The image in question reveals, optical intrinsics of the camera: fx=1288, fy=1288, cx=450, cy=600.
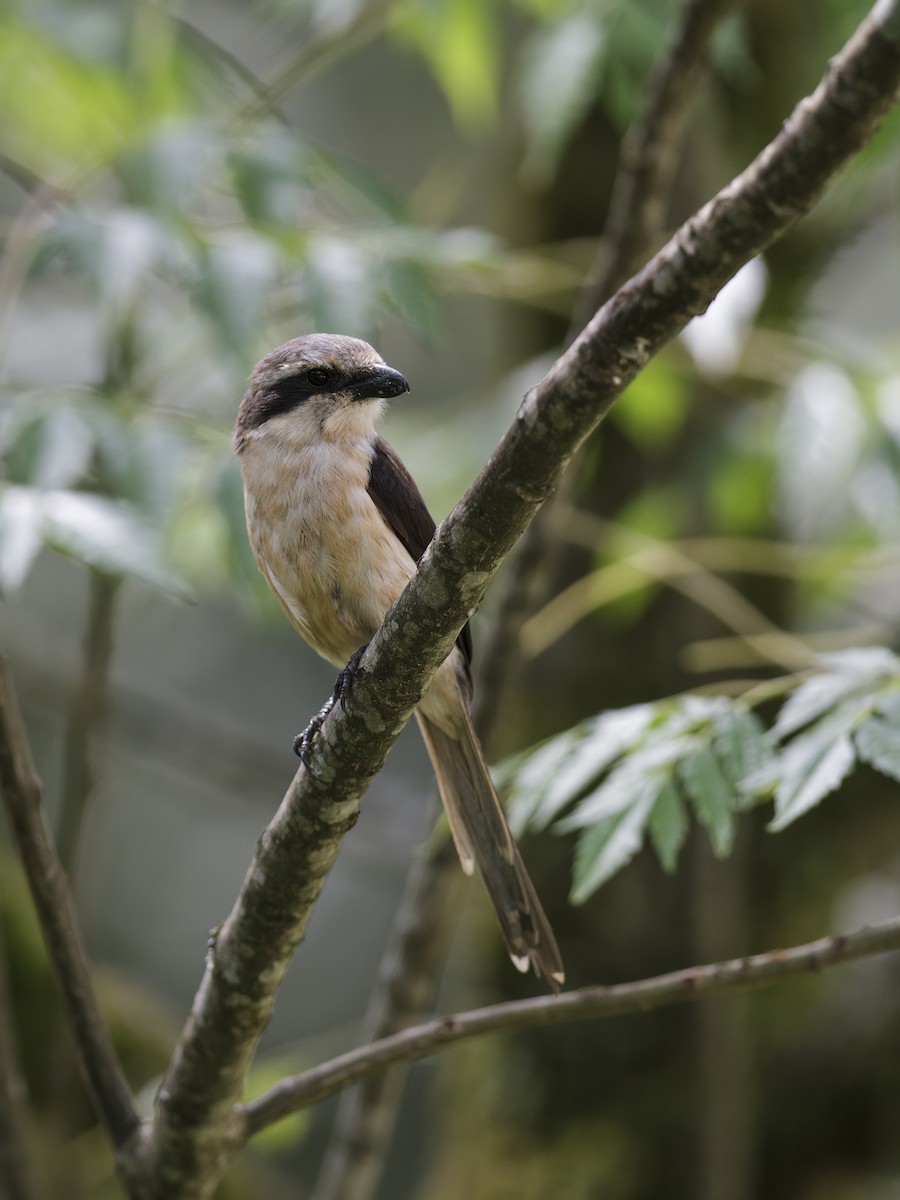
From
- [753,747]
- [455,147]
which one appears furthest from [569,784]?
[455,147]

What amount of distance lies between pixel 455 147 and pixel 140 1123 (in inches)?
367

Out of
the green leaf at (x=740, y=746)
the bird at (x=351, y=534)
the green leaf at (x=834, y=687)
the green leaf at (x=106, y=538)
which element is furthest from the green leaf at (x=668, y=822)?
the green leaf at (x=106, y=538)

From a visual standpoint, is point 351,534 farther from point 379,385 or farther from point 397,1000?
point 397,1000

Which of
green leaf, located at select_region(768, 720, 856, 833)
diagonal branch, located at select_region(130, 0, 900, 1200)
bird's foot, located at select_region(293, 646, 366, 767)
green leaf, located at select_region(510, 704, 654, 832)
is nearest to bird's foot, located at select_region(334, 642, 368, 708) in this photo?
bird's foot, located at select_region(293, 646, 366, 767)

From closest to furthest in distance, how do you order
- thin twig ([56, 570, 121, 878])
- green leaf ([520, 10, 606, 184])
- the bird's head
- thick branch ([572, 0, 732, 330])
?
1. thick branch ([572, 0, 732, 330])
2. the bird's head
3. green leaf ([520, 10, 606, 184])
4. thin twig ([56, 570, 121, 878])

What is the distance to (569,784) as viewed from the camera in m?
2.43

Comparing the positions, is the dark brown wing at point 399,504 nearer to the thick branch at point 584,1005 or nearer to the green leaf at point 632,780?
the green leaf at point 632,780

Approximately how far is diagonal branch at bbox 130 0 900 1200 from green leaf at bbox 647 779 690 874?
1.03ft

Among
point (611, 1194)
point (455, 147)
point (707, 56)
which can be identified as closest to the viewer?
point (707, 56)

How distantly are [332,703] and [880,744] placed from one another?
0.97m

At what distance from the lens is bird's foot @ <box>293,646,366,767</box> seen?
205 centimetres

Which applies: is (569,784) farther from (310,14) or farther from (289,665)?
(289,665)

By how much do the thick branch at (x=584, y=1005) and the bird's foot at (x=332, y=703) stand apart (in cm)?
53

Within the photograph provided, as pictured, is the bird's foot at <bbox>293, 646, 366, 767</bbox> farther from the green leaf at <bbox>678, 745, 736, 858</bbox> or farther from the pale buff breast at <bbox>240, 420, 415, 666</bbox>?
the green leaf at <bbox>678, 745, 736, 858</bbox>
